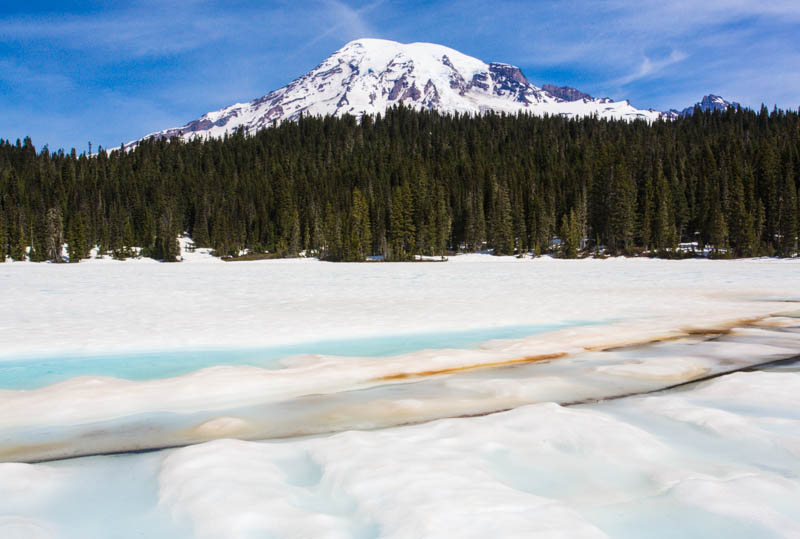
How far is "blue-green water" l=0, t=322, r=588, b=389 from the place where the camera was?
8.19 metres

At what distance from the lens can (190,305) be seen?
1802cm

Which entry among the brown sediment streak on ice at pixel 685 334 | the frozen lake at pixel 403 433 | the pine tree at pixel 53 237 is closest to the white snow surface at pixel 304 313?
the frozen lake at pixel 403 433

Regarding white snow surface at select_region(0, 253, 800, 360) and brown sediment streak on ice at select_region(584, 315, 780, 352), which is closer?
brown sediment streak on ice at select_region(584, 315, 780, 352)

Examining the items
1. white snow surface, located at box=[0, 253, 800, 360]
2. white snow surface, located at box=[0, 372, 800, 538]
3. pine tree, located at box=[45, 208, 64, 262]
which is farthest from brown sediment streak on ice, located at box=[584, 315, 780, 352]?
pine tree, located at box=[45, 208, 64, 262]

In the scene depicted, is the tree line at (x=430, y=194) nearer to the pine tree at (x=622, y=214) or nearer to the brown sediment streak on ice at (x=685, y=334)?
the pine tree at (x=622, y=214)

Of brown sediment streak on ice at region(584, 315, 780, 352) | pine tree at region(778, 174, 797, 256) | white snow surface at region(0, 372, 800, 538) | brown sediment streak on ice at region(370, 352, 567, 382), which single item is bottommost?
brown sediment streak on ice at region(584, 315, 780, 352)

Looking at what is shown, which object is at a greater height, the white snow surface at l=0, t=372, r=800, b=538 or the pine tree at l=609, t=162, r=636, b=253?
the pine tree at l=609, t=162, r=636, b=253

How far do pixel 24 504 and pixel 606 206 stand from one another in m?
92.8

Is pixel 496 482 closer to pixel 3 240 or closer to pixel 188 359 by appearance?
pixel 188 359

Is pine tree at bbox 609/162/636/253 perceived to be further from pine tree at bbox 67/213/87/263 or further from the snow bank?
pine tree at bbox 67/213/87/263

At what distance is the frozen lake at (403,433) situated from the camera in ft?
11.2

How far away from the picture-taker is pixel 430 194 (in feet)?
310

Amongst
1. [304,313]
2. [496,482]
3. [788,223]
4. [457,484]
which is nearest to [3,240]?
[304,313]

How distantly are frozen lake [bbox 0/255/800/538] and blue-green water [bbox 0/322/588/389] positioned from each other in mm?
75
